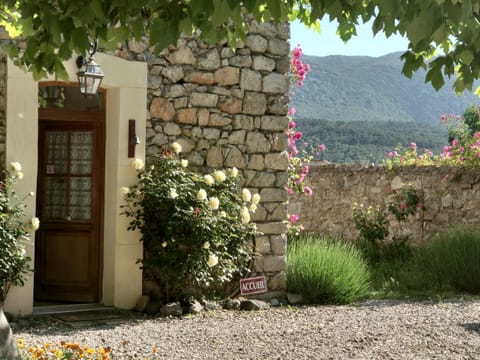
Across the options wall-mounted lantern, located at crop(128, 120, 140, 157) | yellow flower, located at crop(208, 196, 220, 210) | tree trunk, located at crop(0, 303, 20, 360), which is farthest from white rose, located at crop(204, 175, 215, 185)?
tree trunk, located at crop(0, 303, 20, 360)

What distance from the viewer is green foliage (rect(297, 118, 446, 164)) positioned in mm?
28594

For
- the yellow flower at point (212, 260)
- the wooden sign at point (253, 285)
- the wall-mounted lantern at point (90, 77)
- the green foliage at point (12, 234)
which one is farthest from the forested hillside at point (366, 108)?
the green foliage at point (12, 234)

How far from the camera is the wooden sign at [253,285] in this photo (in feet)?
27.7

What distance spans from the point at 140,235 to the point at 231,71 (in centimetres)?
205

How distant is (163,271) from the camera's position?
7754 millimetres

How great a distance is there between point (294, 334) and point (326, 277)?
7.15 ft

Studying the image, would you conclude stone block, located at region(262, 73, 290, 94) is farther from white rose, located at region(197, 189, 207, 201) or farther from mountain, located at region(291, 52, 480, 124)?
mountain, located at region(291, 52, 480, 124)

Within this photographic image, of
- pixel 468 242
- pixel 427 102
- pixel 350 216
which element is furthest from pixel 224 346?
pixel 427 102

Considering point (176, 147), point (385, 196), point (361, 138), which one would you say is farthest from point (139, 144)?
point (361, 138)

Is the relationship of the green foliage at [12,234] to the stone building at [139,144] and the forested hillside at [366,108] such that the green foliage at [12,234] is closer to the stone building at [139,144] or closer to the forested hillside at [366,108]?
the stone building at [139,144]

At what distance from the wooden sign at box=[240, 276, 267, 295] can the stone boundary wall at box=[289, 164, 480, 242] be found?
15.4ft

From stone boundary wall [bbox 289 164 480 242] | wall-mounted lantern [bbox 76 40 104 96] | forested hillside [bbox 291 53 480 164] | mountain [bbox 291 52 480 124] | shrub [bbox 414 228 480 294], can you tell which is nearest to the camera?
wall-mounted lantern [bbox 76 40 104 96]

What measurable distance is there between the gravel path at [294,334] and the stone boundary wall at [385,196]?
4295 mm

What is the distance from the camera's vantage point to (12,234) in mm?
7004
